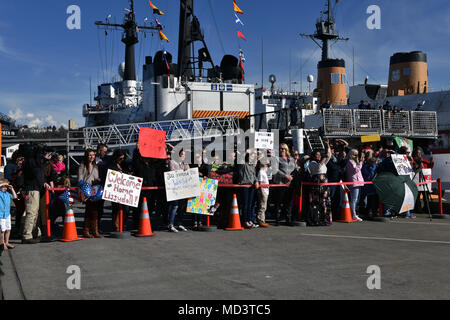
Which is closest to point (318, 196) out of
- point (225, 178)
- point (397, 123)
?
point (225, 178)

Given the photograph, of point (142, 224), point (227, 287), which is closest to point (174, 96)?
point (142, 224)

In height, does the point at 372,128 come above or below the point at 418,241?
above

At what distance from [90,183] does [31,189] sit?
1097mm

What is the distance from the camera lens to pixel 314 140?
65.3 ft

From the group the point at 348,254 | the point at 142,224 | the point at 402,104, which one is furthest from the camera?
the point at 402,104

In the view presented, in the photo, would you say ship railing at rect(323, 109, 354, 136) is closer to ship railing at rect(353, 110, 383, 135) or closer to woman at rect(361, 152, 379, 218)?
ship railing at rect(353, 110, 383, 135)

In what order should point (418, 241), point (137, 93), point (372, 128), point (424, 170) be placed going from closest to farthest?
point (418, 241) < point (424, 170) < point (372, 128) < point (137, 93)

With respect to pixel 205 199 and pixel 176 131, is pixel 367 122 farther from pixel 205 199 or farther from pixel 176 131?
pixel 205 199

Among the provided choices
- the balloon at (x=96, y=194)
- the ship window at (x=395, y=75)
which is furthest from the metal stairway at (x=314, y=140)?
the ship window at (x=395, y=75)

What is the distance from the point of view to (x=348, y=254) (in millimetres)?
7480

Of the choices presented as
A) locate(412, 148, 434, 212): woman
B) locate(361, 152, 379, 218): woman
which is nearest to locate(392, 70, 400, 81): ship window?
locate(412, 148, 434, 212): woman

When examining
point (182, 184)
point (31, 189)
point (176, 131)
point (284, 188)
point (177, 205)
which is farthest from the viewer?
point (176, 131)
